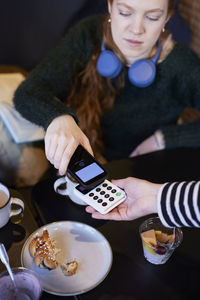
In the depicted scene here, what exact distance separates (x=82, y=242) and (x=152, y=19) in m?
0.65

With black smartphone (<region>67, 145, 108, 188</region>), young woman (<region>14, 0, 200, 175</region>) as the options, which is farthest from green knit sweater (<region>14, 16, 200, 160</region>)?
black smartphone (<region>67, 145, 108, 188</region>)

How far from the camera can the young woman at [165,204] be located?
0.70m

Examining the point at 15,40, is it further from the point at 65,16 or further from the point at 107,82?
the point at 107,82

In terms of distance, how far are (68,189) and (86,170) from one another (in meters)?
0.08

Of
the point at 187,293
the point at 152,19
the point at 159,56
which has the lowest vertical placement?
the point at 187,293

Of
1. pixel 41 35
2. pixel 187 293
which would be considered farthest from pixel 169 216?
pixel 41 35

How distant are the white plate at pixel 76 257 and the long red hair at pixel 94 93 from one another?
478 millimetres

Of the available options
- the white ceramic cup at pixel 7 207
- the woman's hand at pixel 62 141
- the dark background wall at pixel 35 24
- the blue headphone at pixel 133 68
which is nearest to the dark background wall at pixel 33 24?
the dark background wall at pixel 35 24

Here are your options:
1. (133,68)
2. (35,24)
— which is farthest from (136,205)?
(35,24)

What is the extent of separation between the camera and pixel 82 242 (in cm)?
76

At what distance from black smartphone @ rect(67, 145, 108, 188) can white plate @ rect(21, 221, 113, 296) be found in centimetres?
10

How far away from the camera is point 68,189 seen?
0.84m

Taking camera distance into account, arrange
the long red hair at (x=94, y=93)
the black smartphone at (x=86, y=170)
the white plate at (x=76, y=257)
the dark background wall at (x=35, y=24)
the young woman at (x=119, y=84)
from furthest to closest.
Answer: the dark background wall at (x=35, y=24), the long red hair at (x=94, y=93), the young woman at (x=119, y=84), the black smartphone at (x=86, y=170), the white plate at (x=76, y=257)

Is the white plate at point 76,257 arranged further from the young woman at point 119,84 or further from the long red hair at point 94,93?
the long red hair at point 94,93
